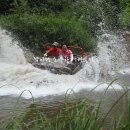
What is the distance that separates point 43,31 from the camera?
58.1 feet

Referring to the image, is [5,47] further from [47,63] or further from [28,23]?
[47,63]

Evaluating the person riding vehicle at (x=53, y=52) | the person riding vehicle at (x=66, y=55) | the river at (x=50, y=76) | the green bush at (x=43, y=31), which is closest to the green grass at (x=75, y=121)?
the river at (x=50, y=76)

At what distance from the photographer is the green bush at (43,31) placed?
17.7 metres

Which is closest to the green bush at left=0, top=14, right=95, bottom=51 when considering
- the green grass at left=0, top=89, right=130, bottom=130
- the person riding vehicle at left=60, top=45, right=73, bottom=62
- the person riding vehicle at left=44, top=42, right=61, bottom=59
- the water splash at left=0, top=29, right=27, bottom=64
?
the water splash at left=0, top=29, right=27, bottom=64

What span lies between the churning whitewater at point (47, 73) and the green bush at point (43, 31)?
0.50 m

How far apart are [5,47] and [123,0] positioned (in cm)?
863

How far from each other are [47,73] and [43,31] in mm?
3792

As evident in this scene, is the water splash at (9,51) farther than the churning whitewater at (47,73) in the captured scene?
Yes

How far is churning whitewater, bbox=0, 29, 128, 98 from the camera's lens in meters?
12.7

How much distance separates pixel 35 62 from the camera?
1520cm

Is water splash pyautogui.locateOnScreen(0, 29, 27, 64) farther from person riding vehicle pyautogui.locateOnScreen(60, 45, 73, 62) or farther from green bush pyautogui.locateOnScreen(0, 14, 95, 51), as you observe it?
person riding vehicle pyautogui.locateOnScreen(60, 45, 73, 62)

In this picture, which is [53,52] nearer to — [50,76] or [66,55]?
[66,55]

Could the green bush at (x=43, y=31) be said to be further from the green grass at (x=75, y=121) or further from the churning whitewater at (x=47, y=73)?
the green grass at (x=75, y=121)

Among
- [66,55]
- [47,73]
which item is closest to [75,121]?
[47,73]
